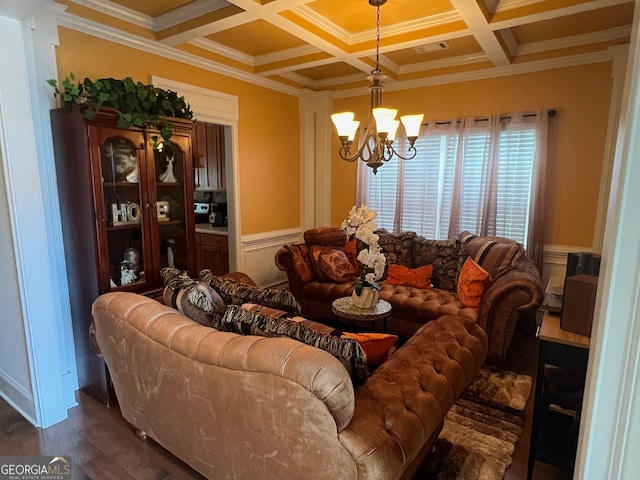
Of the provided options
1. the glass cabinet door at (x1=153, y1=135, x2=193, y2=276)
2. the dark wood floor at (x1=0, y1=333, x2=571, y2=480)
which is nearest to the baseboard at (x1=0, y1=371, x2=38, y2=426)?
the dark wood floor at (x1=0, y1=333, x2=571, y2=480)

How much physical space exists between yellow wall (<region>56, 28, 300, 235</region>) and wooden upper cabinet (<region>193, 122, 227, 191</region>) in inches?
18.6

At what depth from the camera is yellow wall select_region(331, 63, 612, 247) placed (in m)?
3.35

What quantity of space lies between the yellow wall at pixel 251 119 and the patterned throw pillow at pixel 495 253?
7.27 ft

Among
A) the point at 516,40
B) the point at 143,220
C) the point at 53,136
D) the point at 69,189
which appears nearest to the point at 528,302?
the point at 516,40

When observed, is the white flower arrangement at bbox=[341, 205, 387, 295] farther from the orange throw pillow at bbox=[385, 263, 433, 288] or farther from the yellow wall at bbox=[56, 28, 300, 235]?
the yellow wall at bbox=[56, 28, 300, 235]

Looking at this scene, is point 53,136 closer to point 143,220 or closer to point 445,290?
point 143,220

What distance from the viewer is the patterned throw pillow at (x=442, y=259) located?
3633 millimetres

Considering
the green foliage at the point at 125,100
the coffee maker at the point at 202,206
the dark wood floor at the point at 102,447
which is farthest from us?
the coffee maker at the point at 202,206

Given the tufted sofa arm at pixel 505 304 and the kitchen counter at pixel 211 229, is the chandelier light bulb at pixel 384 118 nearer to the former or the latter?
the tufted sofa arm at pixel 505 304

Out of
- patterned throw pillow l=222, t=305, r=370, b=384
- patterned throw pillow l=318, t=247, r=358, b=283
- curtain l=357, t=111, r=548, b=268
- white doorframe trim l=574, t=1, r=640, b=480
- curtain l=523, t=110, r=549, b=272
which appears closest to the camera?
white doorframe trim l=574, t=1, r=640, b=480

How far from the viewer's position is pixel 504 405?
247 centimetres

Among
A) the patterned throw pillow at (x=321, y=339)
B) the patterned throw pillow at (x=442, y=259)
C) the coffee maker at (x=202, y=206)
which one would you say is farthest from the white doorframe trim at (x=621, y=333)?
the coffee maker at (x=202, y=206)

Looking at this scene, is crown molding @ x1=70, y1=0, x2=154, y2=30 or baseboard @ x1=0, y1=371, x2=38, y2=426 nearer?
baseboard @ x1=0, y1=371, x2=38, y2=426

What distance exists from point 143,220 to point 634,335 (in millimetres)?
2669
